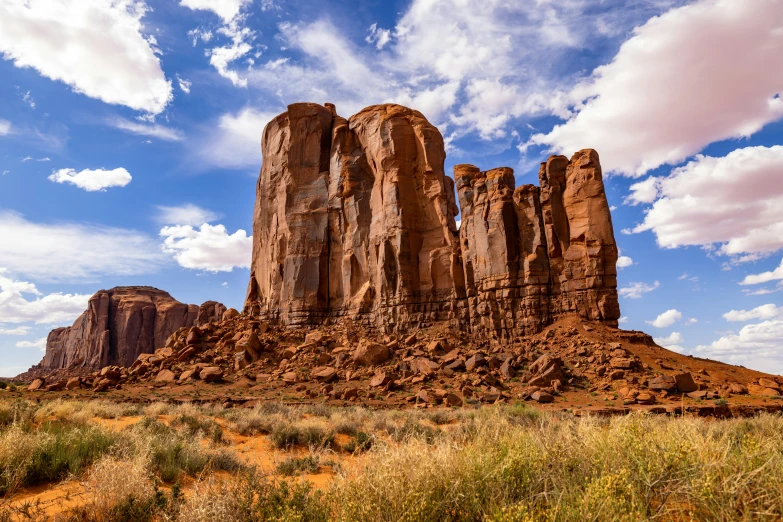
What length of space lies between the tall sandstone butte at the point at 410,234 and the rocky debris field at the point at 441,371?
94.3 inches

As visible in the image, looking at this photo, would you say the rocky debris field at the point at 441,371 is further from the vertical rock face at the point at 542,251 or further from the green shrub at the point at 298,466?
the green shrub at the point at 298,466

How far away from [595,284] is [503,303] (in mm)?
6448

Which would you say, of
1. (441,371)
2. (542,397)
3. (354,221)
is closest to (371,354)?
(441,371)

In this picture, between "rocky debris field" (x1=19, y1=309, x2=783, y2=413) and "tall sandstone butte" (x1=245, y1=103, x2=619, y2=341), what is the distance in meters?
2.39

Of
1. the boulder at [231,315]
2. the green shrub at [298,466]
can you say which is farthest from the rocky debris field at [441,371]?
the green shrub at [298,466]

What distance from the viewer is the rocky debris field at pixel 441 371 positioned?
22.0 m

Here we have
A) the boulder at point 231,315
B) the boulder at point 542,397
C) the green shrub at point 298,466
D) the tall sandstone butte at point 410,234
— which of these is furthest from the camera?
the boulder at point 231,315

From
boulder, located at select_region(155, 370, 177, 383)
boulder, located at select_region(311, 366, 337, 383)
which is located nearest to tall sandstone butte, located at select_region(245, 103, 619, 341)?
boulder, located at select_region(311, 366, 337, 383)

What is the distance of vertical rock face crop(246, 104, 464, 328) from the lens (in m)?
37.0

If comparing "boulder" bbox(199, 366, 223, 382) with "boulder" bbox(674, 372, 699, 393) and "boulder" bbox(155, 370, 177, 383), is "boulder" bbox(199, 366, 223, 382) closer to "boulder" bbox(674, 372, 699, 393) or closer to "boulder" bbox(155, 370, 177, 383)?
"boulder" bbox(155, 370, 177, 383)

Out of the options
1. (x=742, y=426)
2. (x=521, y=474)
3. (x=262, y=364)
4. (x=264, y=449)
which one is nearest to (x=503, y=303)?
(x=262, y=364)

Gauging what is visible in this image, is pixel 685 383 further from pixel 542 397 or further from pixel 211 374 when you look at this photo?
pixel 211 374

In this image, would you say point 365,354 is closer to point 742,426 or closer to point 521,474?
point 742,426

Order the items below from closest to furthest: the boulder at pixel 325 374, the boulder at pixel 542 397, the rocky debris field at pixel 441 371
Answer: the boulder at pixel 542 397
the rocky debris field at pixel 441 371
the boulder at pixel 325 374
